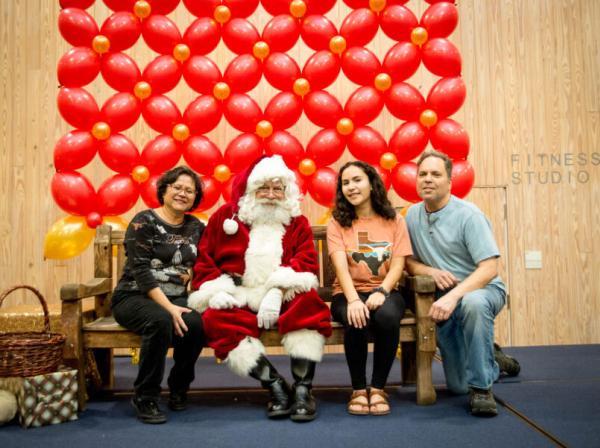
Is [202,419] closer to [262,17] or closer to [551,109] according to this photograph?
[262,17]

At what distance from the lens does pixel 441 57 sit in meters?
3.38

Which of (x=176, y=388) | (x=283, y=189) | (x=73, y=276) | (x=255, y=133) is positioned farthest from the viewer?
(x=73, y=276)

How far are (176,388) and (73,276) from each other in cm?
221

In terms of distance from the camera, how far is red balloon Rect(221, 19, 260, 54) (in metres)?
3.43

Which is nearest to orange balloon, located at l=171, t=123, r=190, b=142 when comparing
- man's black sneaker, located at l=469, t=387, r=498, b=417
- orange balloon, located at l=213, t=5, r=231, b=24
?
orange balloon, located at l=213, t=5, r=231, b=24

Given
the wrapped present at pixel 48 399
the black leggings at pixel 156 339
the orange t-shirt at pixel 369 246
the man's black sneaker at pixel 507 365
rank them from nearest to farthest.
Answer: the wrapped present at pixel 48 399, the black leggings at pixel 156 339, the orange t-shirt at pixel 369 246, the man's black sneaker at pixel 507 365

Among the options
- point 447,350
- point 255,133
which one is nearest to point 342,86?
point 255,133

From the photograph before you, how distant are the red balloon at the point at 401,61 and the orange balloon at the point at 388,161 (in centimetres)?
53

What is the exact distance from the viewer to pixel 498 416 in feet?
7.32

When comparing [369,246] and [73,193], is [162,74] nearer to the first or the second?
[73,193]

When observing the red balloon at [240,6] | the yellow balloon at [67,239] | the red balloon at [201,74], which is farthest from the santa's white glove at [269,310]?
the red balloon at [240,6]

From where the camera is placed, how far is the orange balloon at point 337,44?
3426 millimetres

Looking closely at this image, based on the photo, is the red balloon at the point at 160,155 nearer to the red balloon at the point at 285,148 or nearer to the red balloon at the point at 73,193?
the red balloon at the point at 73,193

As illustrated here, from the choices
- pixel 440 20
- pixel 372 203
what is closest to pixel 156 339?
pixel 372 203
